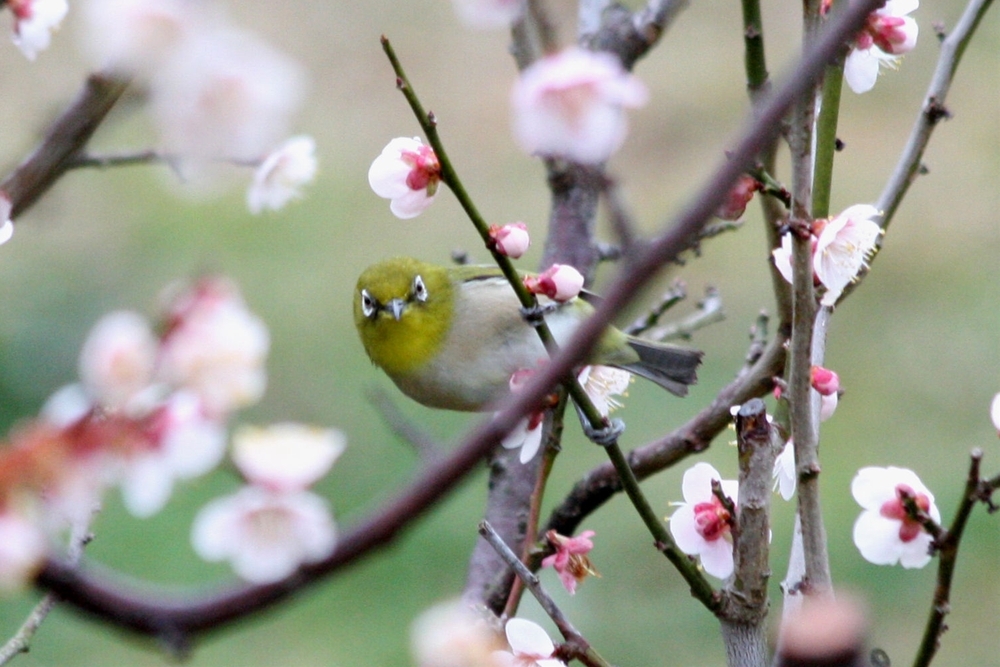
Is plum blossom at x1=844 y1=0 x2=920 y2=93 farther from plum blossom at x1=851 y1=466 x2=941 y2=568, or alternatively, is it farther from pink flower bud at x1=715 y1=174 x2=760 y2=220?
plum blossom at x1=851 y1=466 x2=941 y2=568

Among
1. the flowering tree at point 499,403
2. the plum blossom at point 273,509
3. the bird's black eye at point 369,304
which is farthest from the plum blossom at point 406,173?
the bird's black eye at point 369,304

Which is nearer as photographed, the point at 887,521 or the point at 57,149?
the point at 887,521

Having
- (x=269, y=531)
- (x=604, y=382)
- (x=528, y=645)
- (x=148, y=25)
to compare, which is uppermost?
(x=148, y=25)

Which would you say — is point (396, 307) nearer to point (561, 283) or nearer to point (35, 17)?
point (561, 283)

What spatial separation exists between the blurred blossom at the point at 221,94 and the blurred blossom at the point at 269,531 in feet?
0.82

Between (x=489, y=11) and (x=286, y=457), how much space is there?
547 mm

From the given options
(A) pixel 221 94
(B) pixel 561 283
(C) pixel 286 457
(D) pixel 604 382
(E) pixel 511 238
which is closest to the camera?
(C) pixel 286 457

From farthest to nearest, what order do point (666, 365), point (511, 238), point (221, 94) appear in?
point (666, 365) < point (511, 238) < point (221, 94)

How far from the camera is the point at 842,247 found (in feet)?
4.42

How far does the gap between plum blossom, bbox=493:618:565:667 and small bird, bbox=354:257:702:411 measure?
1.43 metres

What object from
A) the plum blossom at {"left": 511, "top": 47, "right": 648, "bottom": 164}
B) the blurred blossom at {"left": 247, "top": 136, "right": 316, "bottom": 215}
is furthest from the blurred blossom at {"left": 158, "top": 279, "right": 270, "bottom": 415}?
the blurred blossom at {"left": 247, "top": 136, "right": 316, "bottom": 215}

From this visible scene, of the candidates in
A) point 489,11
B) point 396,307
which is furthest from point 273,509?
point 396,307

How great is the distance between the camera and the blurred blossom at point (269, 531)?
72cm

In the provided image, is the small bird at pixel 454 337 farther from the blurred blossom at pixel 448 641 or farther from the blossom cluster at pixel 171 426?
the blossom cluster at pixel 171 426
